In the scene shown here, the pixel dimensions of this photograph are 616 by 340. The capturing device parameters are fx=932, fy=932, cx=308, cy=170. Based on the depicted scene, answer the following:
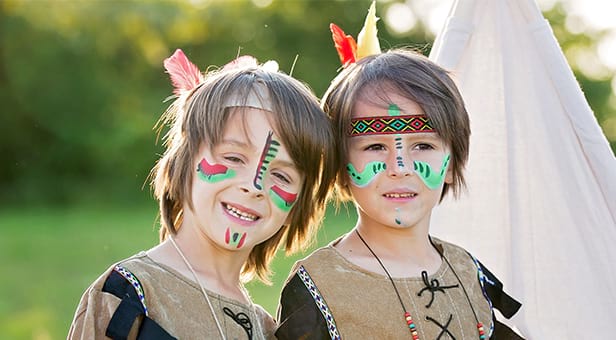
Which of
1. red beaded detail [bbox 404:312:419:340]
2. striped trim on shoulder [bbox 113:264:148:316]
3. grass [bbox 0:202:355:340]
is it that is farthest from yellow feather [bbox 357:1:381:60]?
grass [bbox 0:202:355:340]

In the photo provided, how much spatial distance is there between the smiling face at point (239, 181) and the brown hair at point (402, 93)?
27cm

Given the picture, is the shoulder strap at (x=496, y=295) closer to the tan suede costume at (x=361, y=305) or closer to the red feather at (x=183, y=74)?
the tan suede costume at (x=361, y=305)

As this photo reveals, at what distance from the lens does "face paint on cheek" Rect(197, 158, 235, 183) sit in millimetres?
2389

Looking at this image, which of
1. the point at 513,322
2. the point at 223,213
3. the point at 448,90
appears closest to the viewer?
the point at 223,213

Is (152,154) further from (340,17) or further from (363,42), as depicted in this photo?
(363,42)

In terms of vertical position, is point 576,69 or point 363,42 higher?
point 576,69

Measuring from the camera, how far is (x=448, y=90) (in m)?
2.65

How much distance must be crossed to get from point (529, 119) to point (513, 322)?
2.30 feet

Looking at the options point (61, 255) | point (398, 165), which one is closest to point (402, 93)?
point (398, 165)

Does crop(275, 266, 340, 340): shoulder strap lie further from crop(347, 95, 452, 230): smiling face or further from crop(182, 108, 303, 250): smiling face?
crop(347, 95, 452, 230): smiling face

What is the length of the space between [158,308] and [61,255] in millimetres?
8076

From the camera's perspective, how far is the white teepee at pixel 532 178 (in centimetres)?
310

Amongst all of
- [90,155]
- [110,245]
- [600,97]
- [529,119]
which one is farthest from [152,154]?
[529,119]

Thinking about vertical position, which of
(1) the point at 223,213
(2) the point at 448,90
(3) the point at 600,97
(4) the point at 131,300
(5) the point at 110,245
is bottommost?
(5) the point at 110,245
